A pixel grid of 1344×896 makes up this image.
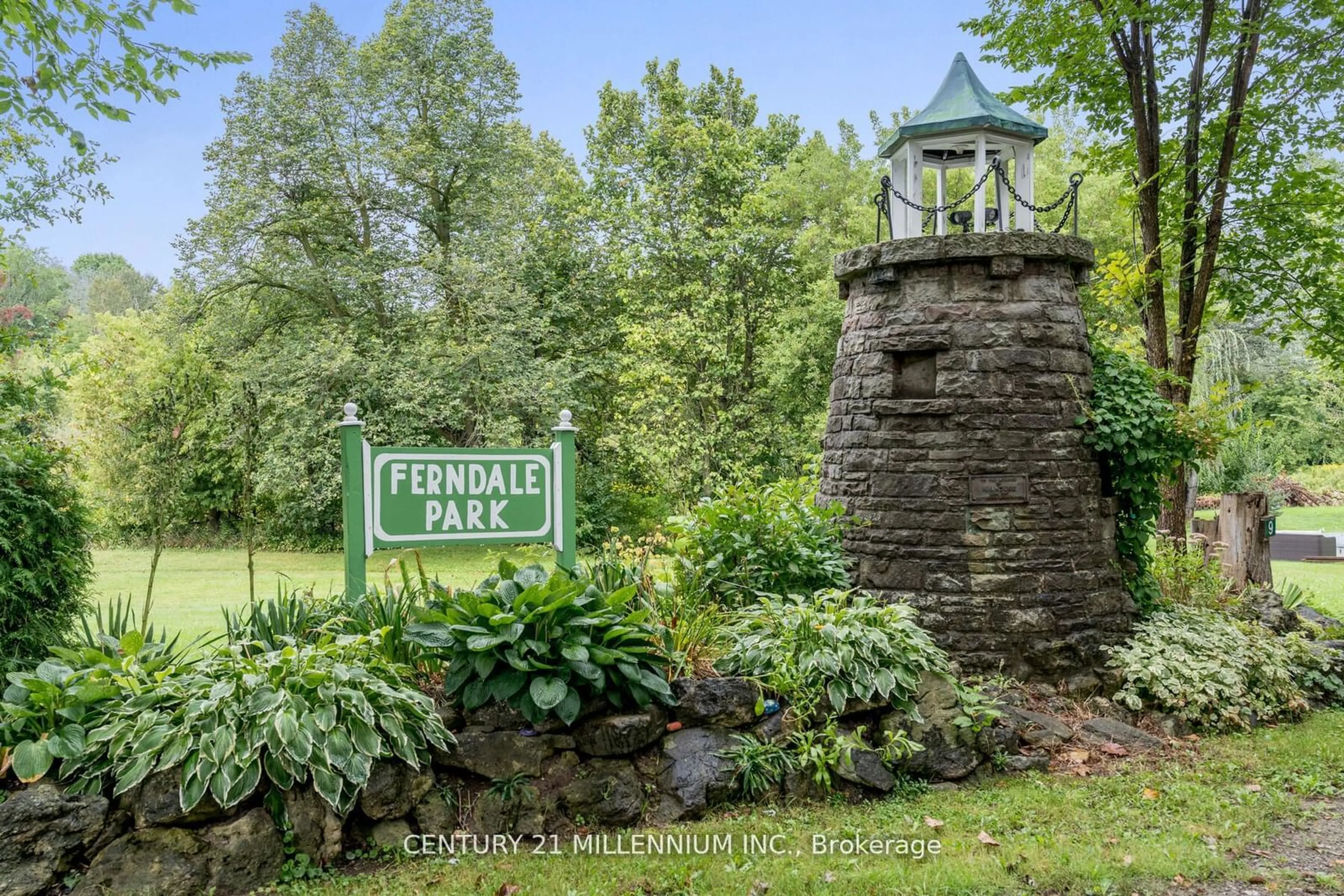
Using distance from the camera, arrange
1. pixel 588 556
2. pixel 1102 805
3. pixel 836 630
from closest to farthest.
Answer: pixel 1102 805 → pixel 836 630 → pixel 588 556

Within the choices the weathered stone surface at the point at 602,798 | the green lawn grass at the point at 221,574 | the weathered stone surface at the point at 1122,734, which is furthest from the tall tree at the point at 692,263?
the weathered stone surface at the point at 602,798

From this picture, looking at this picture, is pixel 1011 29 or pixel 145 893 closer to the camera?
pixel 145 893

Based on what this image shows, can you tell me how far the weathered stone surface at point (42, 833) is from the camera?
9.62 feet

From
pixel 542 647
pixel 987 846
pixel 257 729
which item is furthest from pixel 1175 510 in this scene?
pixel 257 729

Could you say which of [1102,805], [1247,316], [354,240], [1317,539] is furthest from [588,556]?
[1317,539]

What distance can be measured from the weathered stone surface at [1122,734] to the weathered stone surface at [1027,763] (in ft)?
2.06

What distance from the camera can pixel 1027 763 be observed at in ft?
14.7

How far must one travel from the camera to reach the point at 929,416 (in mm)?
5441

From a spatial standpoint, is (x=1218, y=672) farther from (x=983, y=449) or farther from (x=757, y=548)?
(x=757, y=548)

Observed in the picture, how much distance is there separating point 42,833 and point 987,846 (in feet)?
11.6

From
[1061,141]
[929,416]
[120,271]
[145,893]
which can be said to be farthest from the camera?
[120,271]

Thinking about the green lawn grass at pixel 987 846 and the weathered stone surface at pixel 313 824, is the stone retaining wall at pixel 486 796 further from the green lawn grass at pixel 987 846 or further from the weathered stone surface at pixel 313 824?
the green lawn grass at pixel 987 846

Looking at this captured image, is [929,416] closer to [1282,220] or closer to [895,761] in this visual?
[895,761]

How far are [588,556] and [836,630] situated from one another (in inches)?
84.9
